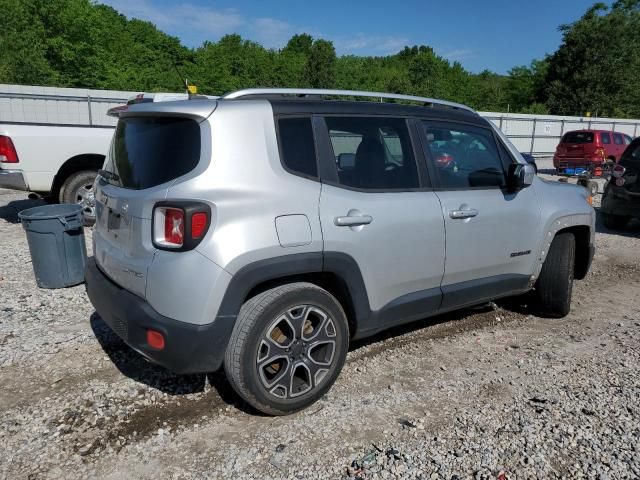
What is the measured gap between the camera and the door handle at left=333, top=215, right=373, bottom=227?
2.87m

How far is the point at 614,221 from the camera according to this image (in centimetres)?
875

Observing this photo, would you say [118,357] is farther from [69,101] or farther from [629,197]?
[69,101]

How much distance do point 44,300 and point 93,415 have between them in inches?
92.1

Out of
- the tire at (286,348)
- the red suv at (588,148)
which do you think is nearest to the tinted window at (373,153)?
the tire at (286,348)

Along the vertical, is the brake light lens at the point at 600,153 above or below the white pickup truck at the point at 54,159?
below

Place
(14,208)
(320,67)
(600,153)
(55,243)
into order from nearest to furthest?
1. (55,243)
2. (14,208)
3. (600,153)
4. (320,67)

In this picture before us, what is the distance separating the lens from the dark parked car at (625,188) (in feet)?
25.9

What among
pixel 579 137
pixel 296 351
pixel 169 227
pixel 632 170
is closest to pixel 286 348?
pixel 296 351

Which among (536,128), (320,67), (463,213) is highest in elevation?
(320,67)

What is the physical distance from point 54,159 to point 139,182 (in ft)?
16.7

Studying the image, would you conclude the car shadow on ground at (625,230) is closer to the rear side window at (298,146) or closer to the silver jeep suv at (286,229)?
the silver jeep suv at (286,229)

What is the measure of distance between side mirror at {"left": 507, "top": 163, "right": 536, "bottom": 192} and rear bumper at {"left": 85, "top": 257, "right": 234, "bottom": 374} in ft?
8.01

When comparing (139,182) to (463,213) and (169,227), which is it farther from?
(463,213)

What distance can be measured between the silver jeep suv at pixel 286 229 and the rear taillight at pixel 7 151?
14.1ft
